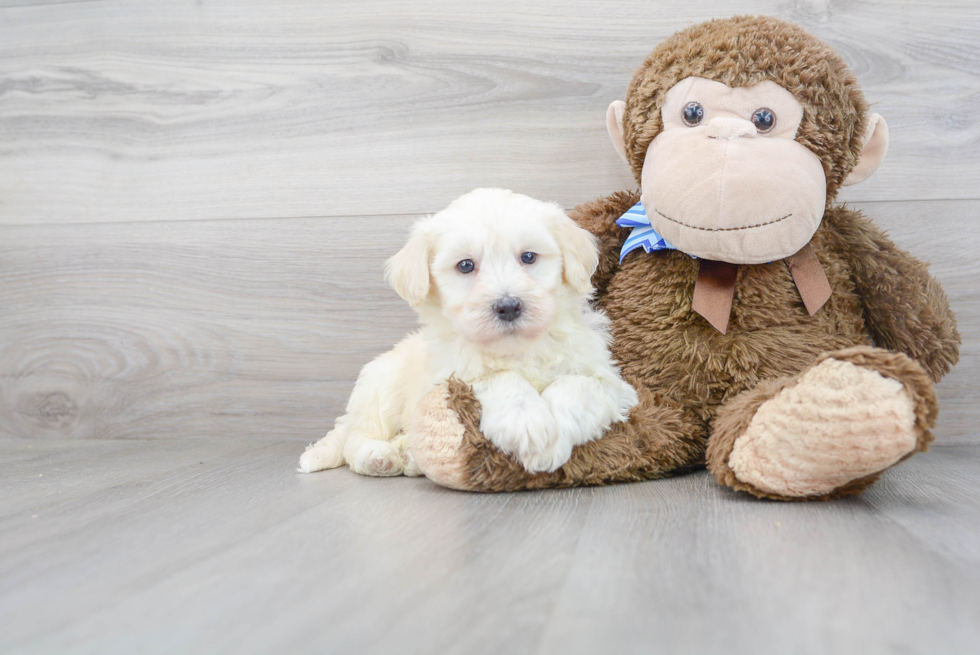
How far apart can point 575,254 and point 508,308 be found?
Result: 0.57 feet

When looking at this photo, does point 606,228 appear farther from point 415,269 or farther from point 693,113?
point 415,269

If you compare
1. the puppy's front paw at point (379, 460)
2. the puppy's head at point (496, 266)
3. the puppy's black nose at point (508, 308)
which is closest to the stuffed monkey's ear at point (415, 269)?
the puppy's head at point (496, 266)

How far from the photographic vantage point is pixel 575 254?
1.18 meters

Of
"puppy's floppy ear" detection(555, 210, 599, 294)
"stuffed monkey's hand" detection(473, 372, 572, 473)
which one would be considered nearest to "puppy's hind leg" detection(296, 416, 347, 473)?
"stuffed monkey's hand" detection(473, 372, 572, 473)

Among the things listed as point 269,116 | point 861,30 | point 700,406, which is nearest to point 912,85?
point 861,30

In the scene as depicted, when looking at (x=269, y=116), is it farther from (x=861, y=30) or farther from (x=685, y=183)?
(x=861, y=30)

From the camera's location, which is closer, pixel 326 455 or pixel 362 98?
pixel 326 455

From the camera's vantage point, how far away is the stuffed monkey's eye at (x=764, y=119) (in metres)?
1.14

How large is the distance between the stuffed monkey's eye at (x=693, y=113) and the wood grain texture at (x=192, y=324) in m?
0.68

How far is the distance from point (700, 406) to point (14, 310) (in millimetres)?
1629

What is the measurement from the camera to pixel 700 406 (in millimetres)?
1224

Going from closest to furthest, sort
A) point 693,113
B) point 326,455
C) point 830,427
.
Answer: point 830,427 < point 693,113 < point 326,455

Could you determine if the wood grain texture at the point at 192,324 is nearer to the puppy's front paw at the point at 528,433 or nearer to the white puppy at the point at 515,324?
the white puppy at the point at 515,324

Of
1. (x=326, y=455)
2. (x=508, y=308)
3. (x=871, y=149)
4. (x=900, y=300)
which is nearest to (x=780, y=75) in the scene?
(x=871, y=149)
